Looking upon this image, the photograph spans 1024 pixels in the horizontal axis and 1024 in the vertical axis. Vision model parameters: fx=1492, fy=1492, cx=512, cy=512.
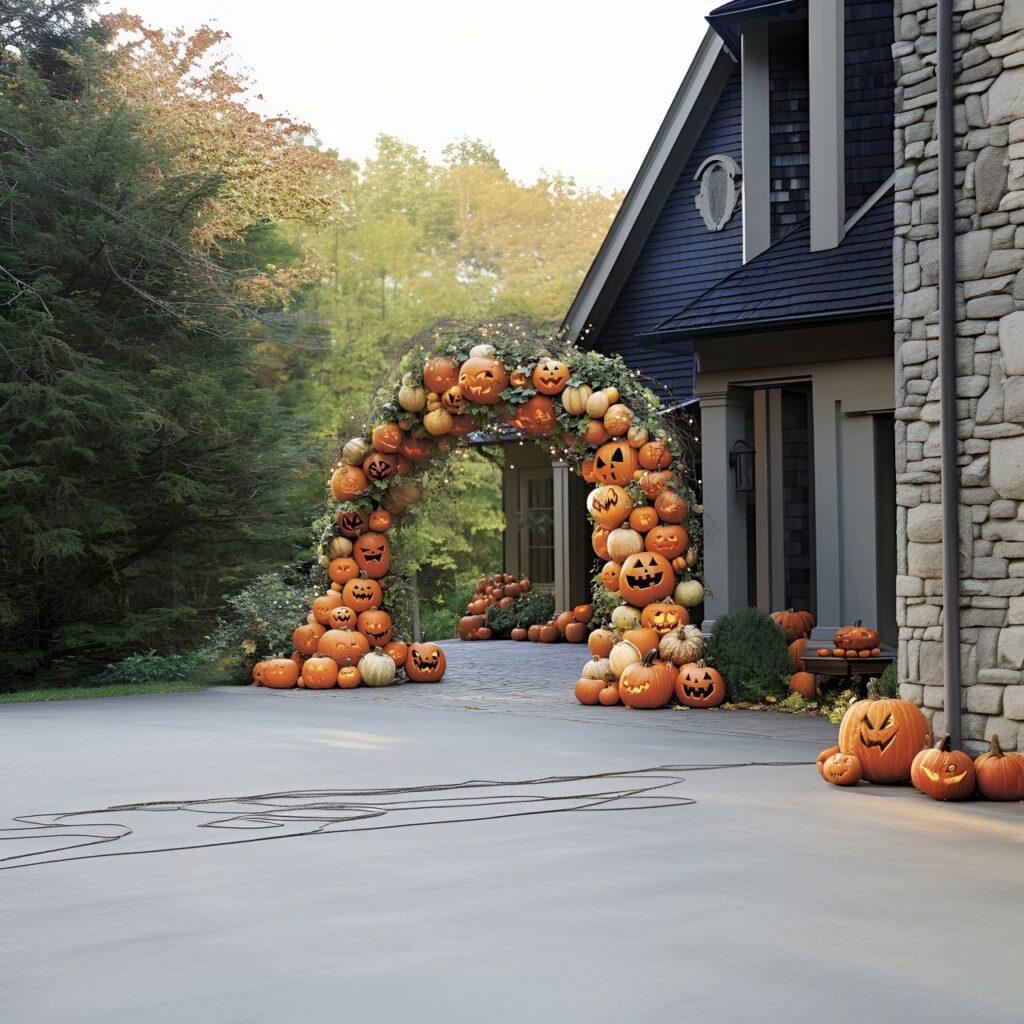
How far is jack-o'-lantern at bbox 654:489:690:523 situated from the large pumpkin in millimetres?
5457

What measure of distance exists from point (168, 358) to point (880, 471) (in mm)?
9268

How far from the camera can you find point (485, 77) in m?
53.2

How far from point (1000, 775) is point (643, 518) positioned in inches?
250

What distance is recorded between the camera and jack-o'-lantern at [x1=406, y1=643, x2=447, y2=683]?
1639 centimetres

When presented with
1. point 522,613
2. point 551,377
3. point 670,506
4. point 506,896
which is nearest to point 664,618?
point 670,506

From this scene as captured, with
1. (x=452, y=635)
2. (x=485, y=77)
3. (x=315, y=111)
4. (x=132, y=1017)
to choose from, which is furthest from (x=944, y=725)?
(x=485, y=77)

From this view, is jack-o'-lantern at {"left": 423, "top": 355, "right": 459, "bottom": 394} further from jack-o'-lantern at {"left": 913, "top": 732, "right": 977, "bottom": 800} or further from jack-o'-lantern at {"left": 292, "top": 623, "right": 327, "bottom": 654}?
jack-o'-lantern at {"left": 913, "top": 732, "right": 977, "bottom": 800}

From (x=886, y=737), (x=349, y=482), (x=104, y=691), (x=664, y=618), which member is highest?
(x=349, y=482)

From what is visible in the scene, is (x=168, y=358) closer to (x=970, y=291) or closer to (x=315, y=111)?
(x=970, y=291)

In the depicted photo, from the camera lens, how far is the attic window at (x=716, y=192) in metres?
19.4

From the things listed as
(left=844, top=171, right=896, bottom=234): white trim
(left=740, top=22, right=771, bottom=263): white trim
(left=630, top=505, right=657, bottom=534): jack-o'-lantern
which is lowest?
(left=630, top=505, right=657, bottom=534): jack-o'-lantern

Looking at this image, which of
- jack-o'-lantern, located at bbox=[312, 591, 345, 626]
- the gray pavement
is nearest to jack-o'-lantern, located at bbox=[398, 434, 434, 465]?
jack-o'-lantern, located at bbox=[312, 591, 345, 626]

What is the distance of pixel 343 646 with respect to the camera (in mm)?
15977

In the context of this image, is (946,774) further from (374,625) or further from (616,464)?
(374,625)
